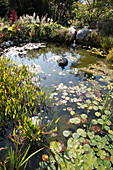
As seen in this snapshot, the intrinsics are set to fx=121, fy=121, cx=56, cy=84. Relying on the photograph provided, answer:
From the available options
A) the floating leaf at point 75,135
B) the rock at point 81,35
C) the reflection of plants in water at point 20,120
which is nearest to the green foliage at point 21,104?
the reflection of plants in water at point 20,120

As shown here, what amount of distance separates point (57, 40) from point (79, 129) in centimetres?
602

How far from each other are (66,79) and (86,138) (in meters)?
1.88

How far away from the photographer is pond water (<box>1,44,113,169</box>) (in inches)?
94.3

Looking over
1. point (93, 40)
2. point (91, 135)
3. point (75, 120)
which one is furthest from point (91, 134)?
point (93, 40)

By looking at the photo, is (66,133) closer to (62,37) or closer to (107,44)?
(107,44)

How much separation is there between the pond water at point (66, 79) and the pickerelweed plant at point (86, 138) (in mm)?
25

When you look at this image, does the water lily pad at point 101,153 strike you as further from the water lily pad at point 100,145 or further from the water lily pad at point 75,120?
the water lily pad at point 75,120

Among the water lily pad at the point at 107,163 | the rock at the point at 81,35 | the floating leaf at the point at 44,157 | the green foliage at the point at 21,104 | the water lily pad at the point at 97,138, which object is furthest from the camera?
the rock at the point at 81,35

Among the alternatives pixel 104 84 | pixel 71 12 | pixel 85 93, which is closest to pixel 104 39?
pixel 104 84

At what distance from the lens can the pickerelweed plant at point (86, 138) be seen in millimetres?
1544

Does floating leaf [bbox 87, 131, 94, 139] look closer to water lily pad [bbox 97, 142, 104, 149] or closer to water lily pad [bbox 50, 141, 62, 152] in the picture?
water lily pad [bbox 97, 142, 104, 149]

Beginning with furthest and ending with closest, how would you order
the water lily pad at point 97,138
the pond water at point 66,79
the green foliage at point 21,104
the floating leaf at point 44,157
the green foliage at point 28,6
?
the green foliage at point 28,6
the pond water at point 66,79
the water lily pad at point 97,138
the green foliage at point 21,104
the floating leaf at point 44,157

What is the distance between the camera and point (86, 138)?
6.37ft

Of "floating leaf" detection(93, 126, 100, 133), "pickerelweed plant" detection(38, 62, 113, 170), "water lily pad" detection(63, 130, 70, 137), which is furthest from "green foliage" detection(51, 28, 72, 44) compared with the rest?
"water lily pad" detection(63, 130, 70, 137)
